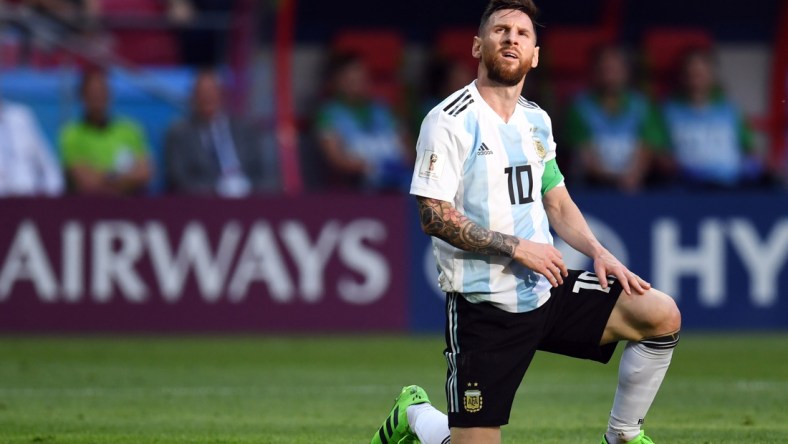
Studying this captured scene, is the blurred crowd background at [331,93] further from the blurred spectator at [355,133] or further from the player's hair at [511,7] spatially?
the player's hair at [511,7]

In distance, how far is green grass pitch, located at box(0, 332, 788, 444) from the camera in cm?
784

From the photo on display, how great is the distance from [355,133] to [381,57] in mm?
1435

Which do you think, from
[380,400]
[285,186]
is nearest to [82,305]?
[285,186]

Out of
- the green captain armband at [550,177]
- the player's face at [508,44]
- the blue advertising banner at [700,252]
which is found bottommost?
the blue advertising banner at [700,252]

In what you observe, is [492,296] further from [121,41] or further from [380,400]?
[121,41]

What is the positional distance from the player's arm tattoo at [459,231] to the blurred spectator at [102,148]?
830 centimetres

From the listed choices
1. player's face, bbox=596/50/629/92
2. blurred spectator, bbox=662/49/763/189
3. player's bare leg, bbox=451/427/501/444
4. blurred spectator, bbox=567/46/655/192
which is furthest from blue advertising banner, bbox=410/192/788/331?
player's bare leg, bbox=451/427/501/444

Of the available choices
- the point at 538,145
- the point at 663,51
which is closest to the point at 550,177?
the point at 538,145

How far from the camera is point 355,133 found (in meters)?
15.1

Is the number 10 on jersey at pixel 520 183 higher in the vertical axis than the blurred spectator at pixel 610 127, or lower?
higher

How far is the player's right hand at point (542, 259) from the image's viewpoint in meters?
5.95

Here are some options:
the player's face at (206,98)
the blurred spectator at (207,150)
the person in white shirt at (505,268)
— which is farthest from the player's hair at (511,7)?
the player's face at (206,98)

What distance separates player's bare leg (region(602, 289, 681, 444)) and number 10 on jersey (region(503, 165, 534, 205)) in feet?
1.92

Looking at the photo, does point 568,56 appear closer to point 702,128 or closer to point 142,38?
point 702,128
